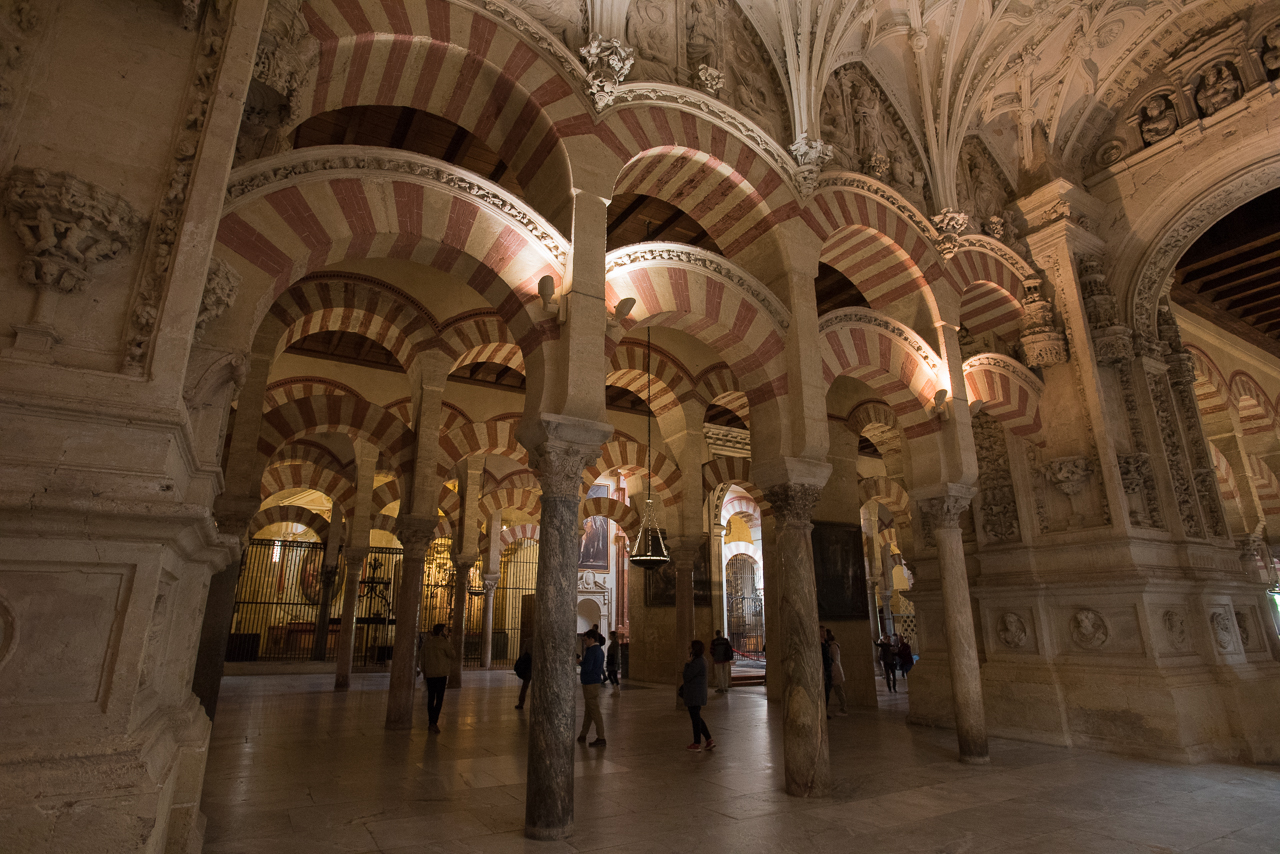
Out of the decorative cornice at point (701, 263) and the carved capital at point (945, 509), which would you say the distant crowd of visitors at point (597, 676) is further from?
the decorative cornice at point (701, 263)

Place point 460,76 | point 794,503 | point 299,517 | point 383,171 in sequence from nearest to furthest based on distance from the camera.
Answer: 1. point 383,171
2. point 460,76
3. point 794,503
4. point 299,517

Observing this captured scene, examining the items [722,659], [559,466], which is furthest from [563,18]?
[722,659]

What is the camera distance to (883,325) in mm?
6066

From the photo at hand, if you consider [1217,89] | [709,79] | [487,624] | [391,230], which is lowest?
[487,624]

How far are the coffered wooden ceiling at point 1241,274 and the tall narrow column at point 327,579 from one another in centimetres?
1503

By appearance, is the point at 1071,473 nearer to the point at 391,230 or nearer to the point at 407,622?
the point at 391,230

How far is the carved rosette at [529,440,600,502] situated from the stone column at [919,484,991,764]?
3.55 metres

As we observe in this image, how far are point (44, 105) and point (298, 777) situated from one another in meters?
4.06

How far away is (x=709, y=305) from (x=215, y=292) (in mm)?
3216

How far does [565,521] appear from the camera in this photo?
3959 mm

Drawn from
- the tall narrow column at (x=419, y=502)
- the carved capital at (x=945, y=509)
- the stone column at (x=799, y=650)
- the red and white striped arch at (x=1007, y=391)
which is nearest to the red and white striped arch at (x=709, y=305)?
the stone column at (x=799, y=650)

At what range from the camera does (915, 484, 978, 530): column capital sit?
5949 mm

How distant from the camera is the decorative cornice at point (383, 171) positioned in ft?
11.5

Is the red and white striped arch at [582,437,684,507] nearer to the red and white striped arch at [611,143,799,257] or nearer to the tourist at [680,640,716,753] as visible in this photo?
the tourist at [680,640,716,753]
